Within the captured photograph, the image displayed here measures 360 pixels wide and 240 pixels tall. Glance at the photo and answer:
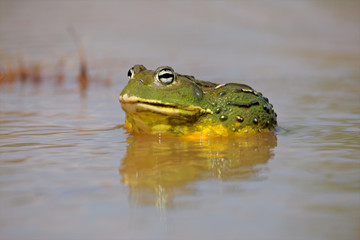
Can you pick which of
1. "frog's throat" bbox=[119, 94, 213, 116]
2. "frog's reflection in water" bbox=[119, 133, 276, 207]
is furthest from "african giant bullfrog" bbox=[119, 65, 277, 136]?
"frog's reflection in water" bbox=[119, 133, 276, 207]

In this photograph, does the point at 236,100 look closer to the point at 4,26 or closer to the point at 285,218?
the point at 285,218

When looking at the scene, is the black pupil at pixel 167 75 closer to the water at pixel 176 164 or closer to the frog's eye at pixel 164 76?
the frog's eye at pixel 164 76

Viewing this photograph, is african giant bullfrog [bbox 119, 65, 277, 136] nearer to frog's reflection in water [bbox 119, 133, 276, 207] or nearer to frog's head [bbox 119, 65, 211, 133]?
frog's head [bbox 119, 65, 211, 133]

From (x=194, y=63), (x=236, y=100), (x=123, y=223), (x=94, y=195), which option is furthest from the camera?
(x=194, y=63)

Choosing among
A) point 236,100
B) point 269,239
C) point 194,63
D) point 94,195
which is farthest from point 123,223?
point 194,63

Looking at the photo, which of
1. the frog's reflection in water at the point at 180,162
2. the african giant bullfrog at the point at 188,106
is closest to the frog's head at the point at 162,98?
the african giant bullfrog at the point at 188,106
